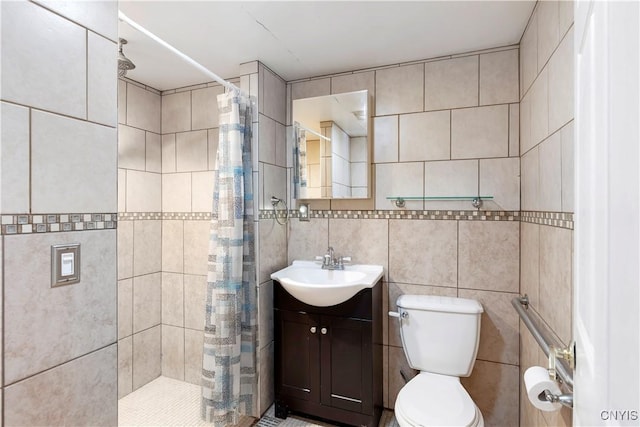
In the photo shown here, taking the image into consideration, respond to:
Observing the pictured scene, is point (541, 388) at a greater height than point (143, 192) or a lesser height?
lesser

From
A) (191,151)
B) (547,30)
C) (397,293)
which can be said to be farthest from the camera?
(191,151)

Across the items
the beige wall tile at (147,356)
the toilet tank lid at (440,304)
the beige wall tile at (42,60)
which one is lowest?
the beige wall tile at (147,356)

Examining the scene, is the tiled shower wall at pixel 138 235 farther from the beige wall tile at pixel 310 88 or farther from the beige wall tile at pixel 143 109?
the beige wall tile at pixel 310 88

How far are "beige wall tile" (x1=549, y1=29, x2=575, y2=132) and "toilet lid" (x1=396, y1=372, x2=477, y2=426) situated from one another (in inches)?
51.1

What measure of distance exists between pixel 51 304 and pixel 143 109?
208 centimetres

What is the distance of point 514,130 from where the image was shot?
6.17 feet

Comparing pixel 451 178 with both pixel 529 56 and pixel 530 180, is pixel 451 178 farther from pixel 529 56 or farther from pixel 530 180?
pixel 529 56

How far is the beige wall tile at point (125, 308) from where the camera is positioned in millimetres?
2297

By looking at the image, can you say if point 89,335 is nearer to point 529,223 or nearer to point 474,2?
point 529,223

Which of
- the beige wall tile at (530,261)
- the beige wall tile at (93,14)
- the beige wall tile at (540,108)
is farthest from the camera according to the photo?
the beige wall tile at (530,261)

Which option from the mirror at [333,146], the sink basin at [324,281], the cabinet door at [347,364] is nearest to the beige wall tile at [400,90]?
the mirror at [333,146]

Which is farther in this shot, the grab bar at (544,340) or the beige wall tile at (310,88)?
the beige wall tile at (310,88)

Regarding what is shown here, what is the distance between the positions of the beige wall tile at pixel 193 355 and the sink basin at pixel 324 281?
96 centimetres

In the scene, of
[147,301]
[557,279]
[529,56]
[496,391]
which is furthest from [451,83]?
[147,301]
